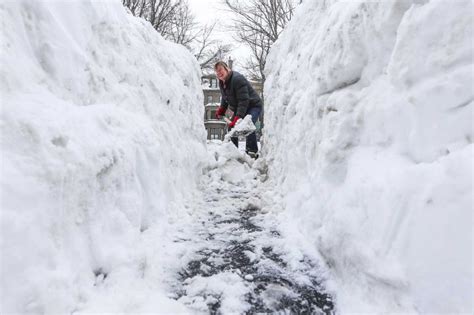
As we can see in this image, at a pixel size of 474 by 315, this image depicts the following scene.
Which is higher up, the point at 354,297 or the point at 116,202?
the point at 116,202

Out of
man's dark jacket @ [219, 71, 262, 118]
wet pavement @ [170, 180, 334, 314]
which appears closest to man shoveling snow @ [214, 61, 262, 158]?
man's dark jacket @ [219, 71, 262, 118]

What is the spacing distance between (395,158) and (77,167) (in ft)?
5.62

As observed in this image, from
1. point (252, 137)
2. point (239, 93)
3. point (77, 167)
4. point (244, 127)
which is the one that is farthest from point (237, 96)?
point (77, 167)

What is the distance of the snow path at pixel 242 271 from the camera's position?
1.89 metres

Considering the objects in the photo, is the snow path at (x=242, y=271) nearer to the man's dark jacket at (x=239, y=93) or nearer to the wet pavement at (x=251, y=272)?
the wet pavement at (x=251, y=272)

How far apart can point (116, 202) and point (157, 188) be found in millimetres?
783

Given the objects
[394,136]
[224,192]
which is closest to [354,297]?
[394,136]

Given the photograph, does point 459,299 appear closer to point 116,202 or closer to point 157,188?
point 116,202

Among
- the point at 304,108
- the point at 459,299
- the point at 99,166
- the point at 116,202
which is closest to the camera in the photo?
the point at 459,299

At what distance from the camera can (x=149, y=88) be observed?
3.82 metres

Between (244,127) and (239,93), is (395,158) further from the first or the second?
(239,93)

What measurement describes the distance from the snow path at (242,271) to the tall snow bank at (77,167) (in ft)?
0.80

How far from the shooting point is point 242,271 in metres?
2.26

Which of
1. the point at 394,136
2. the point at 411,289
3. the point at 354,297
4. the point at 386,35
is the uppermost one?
the point at 386,35
